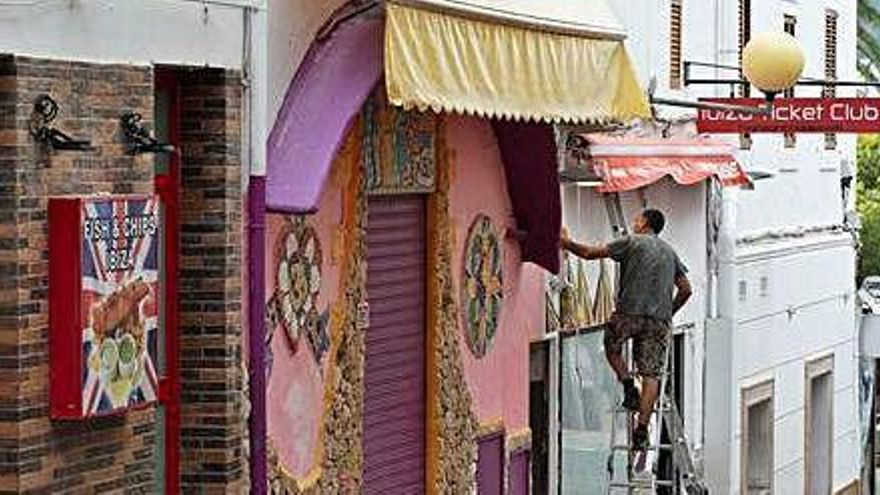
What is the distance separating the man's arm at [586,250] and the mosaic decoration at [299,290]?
426 cm

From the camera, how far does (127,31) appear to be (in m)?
11.9

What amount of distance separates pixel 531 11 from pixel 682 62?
28.0 ft

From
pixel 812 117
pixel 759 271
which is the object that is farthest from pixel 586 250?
pixel 759 271

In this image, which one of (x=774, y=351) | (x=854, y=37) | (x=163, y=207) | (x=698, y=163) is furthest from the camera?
(x=854, y=37)

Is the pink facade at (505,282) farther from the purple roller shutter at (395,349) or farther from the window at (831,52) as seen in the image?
the window at (831,52)

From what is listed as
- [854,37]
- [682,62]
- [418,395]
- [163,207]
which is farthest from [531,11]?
[854,37]

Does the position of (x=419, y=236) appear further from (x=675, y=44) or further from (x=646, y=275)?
(x=675, y=44)

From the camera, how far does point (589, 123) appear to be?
1730 centimetres

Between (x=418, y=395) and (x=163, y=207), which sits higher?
(x=163, y=207)

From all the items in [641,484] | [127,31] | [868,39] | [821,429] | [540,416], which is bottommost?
[821,429]

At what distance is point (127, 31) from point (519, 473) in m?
8.36

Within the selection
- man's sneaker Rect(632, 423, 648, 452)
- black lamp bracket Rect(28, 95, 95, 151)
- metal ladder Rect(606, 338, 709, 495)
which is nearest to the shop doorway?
metal ladder Rect(606, 338, 709, 495)

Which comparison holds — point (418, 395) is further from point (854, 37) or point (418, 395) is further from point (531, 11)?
point (854, 37)

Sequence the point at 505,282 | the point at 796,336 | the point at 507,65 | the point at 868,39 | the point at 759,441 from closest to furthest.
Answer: the point at 507,65
the point at 505,282
the point at 759,441
the point at 796,336
the point at 868,39
